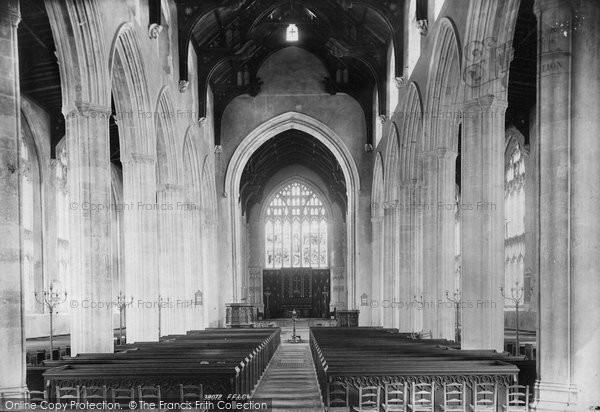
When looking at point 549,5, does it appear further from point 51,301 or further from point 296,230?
point 296,230

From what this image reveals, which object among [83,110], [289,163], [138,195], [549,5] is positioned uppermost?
[289,163]

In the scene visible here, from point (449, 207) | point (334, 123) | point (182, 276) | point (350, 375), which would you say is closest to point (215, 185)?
point (334, 123)

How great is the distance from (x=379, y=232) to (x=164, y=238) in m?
11.9

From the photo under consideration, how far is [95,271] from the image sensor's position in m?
13.7

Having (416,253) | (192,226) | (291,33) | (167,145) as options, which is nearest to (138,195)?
(167,145)

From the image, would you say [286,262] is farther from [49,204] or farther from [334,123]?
[49,204]

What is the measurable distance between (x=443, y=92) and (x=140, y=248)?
30.0 feet

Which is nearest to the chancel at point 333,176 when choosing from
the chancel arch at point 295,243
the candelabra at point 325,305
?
the candelabra at point 325,305

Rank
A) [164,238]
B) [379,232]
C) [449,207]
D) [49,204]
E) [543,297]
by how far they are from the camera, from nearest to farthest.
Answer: [543,297] → [449,207] → [164,238] → [49,204] → [379,232]

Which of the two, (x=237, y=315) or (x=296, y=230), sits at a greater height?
(x=296, y=230)

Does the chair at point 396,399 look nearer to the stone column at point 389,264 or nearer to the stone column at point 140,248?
the stone column at point 140,248

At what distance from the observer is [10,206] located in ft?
30.3

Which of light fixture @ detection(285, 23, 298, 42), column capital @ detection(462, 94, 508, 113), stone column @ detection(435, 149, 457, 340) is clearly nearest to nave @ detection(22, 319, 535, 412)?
column capital @ detection(462, 94, 508, 113)

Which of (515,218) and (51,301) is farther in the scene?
(515,218)
